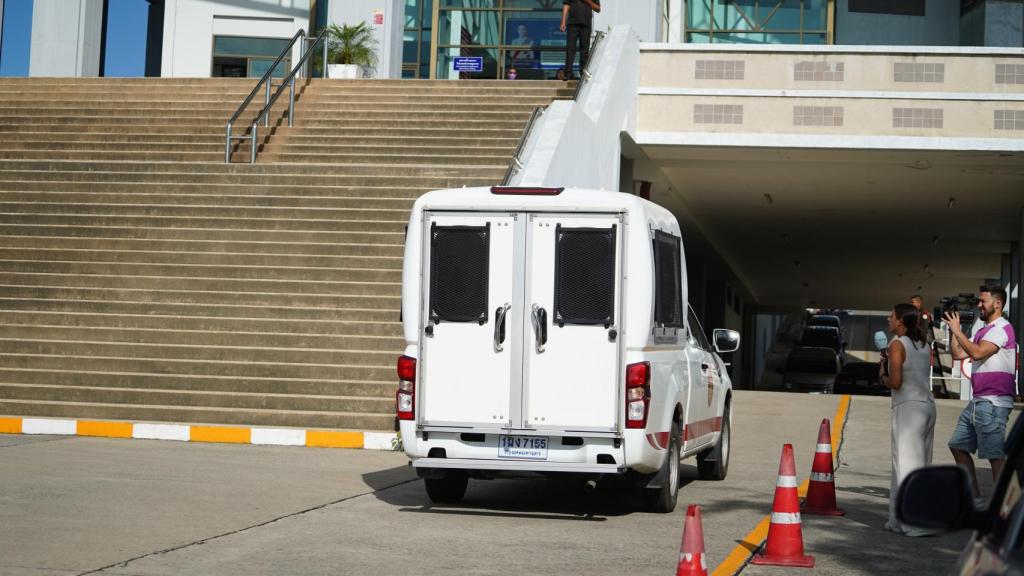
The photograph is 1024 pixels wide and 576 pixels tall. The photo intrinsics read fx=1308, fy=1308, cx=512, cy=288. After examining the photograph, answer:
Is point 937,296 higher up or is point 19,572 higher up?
point 937,296

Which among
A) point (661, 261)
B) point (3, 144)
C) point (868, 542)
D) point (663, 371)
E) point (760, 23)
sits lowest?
point (868, 542)

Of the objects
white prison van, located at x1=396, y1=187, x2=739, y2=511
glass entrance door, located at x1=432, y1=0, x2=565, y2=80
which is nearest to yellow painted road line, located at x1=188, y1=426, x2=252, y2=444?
white prison van, located at x1=396, y1=187, x2=739, y2=511

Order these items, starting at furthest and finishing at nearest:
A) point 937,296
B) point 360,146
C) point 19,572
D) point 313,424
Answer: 1. point 937,296
2. point 360,146
3. point 313,424
4. point 19,572

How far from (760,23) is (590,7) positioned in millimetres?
12959

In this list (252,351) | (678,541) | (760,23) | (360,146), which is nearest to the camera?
(678,541)

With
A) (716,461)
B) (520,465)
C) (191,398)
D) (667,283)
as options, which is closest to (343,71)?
(191,398)

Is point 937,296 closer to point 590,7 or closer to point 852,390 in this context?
point 852,390

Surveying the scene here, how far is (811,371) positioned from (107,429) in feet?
117

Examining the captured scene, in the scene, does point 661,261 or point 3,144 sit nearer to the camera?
point 661,261

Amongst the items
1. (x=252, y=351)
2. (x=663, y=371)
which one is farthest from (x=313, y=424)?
(x=663, y=371)

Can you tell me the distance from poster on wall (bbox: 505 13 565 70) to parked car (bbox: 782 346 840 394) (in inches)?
694

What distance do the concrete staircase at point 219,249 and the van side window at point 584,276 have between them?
4.87 metres

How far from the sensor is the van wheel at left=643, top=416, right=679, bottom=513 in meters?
9.73

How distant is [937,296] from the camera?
6116 centimetres
